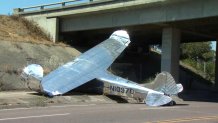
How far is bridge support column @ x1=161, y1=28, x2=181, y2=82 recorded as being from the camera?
35.8m

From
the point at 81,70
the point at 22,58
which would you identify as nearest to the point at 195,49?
the point at 22,58

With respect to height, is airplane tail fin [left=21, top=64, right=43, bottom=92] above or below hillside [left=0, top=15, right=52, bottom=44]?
below

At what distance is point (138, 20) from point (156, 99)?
14851 mm

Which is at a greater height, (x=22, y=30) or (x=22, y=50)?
(x=22, y=30)

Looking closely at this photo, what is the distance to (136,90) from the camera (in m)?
23.2

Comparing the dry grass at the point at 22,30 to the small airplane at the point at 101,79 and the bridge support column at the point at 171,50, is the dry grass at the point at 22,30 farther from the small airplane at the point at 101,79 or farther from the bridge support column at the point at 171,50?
the small airplane at the point at 101,79

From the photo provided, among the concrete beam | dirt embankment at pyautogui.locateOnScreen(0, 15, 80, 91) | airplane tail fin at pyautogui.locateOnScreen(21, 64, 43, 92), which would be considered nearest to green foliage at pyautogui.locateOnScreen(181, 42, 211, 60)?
the concrete beam

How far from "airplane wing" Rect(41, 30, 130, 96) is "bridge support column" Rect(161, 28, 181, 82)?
16.3 ft

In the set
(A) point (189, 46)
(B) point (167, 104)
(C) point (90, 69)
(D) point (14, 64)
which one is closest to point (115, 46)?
(C) point (90, 69)

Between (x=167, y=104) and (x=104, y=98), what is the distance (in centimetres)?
442

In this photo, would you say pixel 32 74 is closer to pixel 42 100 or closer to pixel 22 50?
pixel 42 100

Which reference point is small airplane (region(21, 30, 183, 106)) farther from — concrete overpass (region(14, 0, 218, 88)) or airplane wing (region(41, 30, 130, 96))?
concrete overpass (region(14, 0, 218, 88))

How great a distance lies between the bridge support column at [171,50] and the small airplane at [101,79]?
19.0 feet

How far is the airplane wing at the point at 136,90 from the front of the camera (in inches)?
853
